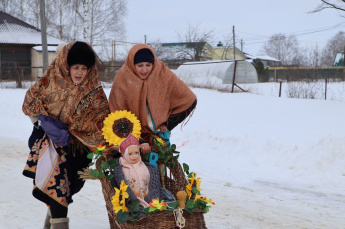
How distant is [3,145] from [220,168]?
4.85 meters

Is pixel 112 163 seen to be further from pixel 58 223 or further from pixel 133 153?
pixel 58 223

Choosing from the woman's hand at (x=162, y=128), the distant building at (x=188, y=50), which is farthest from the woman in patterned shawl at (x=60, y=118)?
the distant building at (x=188, y=50)

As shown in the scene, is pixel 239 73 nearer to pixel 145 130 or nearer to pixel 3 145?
pixel 3 145

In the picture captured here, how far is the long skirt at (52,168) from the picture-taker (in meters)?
3.79

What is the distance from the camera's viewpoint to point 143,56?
3.90 meters

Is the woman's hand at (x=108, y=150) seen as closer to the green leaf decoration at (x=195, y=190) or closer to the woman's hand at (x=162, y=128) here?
→ the woman's hand at (x=162, y=128)

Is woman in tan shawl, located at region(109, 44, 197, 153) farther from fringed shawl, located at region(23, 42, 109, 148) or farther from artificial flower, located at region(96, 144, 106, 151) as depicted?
artificial flower, located at region(96, 144, 106, 151)

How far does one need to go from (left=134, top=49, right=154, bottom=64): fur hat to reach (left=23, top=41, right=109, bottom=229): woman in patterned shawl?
38cm

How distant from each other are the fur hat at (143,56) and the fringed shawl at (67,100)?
1.28ft

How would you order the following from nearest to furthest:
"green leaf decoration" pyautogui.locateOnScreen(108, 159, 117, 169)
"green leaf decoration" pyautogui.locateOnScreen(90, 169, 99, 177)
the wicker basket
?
the wicker basket → "green leaf decoration" pyautogui.locateOnScreen(90, 169, 99, 177) → "green leaf decoration" pyautogui.locateOnScreen(108, 159, 117, 169)

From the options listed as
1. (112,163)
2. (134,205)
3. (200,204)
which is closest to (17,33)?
(112,163)

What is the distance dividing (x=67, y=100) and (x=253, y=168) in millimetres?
4403

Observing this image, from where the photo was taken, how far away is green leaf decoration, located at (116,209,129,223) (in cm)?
318

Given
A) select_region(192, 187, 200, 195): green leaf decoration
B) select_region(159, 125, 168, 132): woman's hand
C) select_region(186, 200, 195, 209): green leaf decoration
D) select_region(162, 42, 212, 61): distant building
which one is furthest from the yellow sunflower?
select_region(162, 42, 212, 61): distant building
